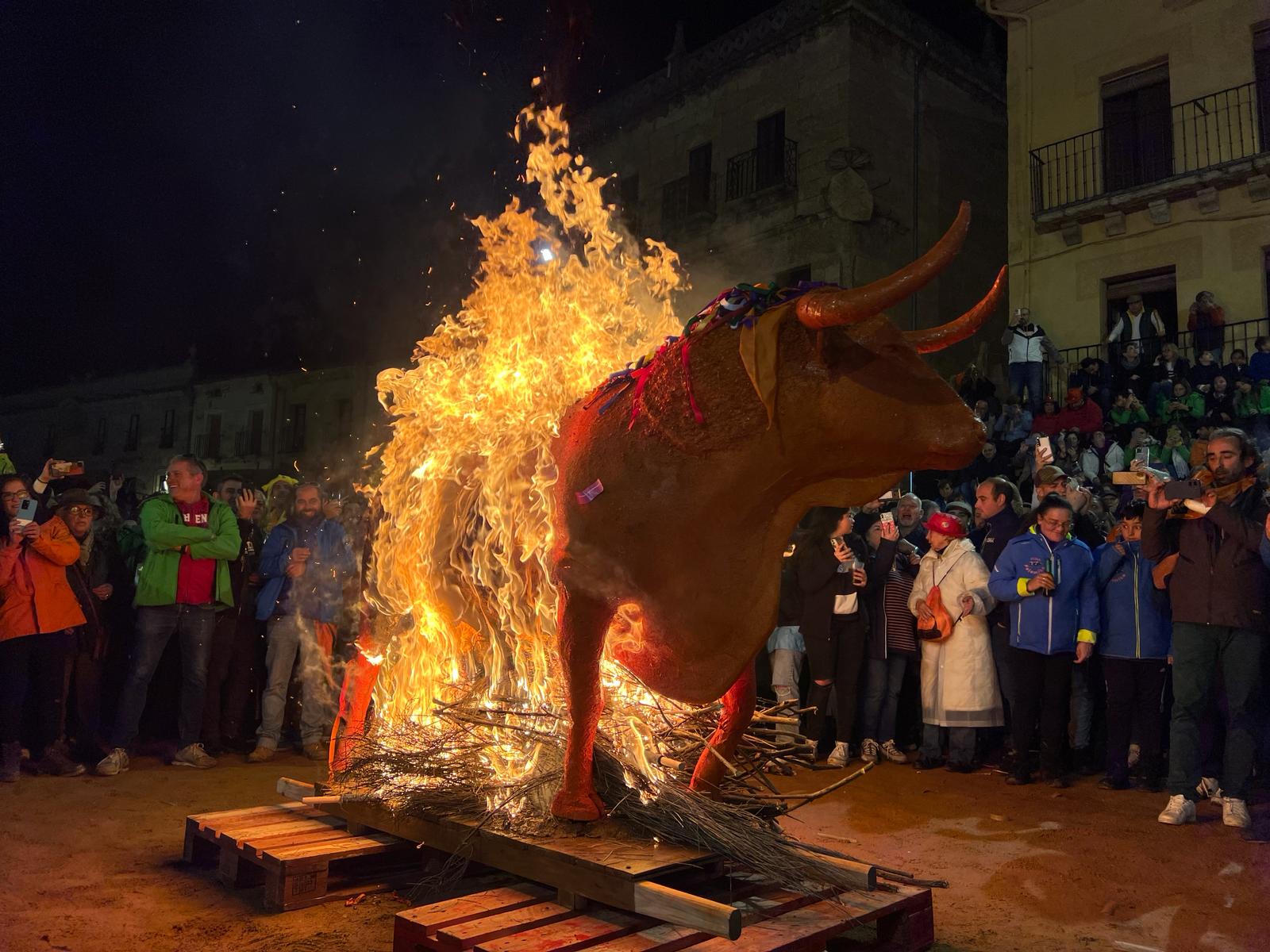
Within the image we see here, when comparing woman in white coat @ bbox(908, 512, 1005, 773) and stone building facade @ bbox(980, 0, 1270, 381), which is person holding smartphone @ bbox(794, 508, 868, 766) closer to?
woman in white coat @ bbox(908, 512, 1005, 773)

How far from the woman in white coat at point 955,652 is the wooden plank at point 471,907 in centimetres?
512

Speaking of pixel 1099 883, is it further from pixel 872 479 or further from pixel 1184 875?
pixel 872 479

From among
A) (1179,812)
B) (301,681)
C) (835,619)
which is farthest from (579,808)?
(301,681)

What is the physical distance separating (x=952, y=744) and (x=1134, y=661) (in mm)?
1673

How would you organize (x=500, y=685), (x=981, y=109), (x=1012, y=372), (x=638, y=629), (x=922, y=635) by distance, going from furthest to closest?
(x=981, y=109) < (x=1012, y=372) < (x=922, y=635) < (x=500, y=685) < (x=638, y=629)

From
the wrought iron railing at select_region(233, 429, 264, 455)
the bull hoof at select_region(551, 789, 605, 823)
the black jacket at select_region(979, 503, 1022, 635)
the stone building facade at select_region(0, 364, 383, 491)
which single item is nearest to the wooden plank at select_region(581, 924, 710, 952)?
the bull hoof at select_region(551, 789, 605, 823)

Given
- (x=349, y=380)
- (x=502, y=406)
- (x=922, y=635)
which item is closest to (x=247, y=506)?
(x=502, y=406)

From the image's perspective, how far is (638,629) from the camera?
3736mm

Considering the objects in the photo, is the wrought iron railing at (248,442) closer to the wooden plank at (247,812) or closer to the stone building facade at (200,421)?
the stone building facade at (200,421)

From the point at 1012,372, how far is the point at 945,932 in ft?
45.0

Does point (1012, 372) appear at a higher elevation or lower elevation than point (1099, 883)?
higher

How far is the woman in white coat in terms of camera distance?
7.78 m

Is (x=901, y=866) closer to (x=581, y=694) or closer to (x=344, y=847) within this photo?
(x=581, y=694)

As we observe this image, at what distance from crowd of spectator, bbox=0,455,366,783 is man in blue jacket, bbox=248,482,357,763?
0.05 feet
